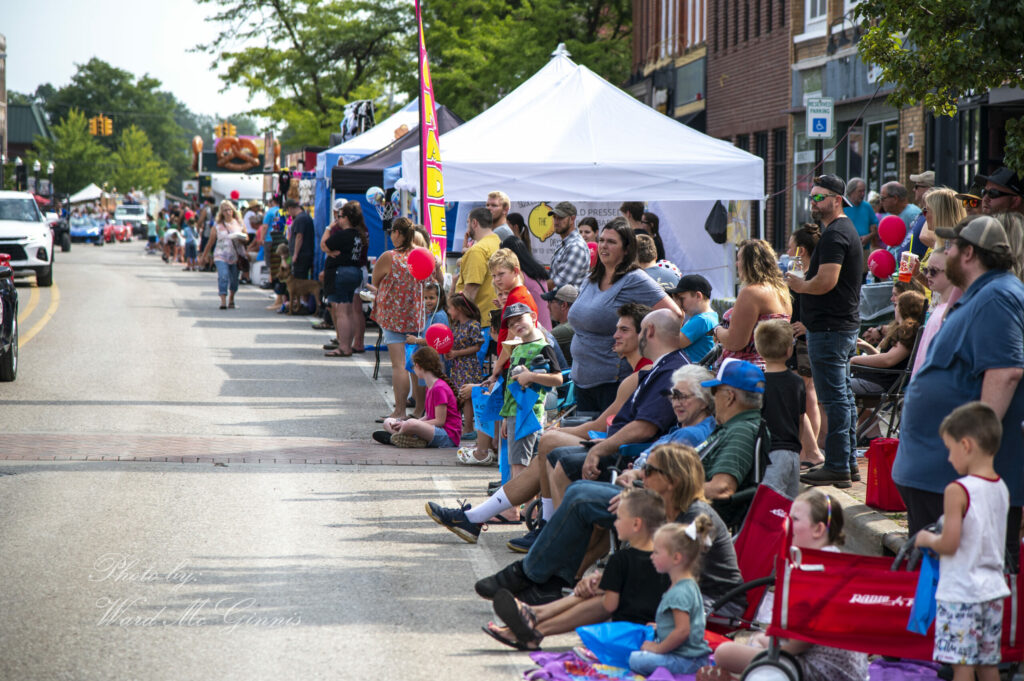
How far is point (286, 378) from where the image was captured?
15.5 metres

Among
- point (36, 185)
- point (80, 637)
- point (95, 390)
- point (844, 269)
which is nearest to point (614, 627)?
point (80, 637)

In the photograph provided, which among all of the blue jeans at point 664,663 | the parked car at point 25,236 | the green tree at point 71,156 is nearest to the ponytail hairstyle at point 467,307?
the blue jeans at point 664,663

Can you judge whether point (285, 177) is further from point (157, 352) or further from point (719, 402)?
point (719, 402)

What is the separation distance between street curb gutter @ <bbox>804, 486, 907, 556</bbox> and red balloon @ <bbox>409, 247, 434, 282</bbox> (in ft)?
16.8

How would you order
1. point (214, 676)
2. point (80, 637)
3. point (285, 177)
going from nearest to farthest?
point (214, 676) → point (80, 637) → point (285, 177)

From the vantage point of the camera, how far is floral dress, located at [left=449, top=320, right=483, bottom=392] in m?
11.2

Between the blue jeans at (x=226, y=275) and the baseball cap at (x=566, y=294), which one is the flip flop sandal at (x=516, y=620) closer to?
the baseball cap at (x=566, y=294)

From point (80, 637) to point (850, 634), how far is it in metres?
3.41

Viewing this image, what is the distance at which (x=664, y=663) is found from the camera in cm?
536

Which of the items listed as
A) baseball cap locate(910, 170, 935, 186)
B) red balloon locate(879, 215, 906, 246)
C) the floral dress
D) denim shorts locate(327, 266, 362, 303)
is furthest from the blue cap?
denim shorts locate(327, 266, 362, 303)

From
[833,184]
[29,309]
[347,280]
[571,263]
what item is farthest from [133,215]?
[833,184]

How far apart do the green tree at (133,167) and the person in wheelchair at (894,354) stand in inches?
4873

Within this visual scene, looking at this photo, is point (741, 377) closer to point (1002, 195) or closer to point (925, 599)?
point (925, 599)

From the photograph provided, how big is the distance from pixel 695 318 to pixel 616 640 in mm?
3072
